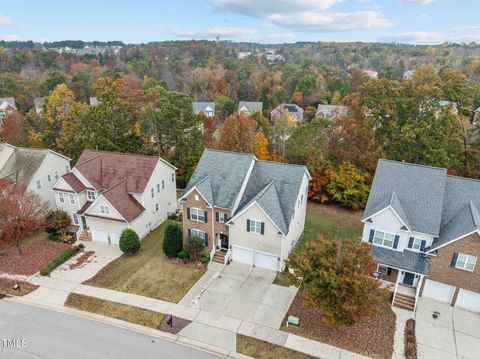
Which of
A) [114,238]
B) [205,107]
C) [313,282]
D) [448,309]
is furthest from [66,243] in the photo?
[205,107]

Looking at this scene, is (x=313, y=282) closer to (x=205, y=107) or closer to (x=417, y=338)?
(x=417, y=338)

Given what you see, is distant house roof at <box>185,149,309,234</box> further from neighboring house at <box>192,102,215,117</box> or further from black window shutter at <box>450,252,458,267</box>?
neighboring house at <box>192,102,215,117</box>

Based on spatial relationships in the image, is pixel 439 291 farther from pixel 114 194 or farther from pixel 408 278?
pixel 114 194

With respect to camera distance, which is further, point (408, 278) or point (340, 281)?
point (408, 278)

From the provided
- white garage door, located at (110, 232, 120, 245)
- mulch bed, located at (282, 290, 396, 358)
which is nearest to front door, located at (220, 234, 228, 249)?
mulch bed, located at (282, 290, 396, 358)

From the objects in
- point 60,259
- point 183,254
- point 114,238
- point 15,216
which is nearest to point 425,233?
point 183,254

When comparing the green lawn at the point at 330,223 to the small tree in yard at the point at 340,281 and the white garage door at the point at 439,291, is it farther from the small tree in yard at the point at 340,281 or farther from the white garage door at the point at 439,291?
the small tree in yard at the point at 340,281
